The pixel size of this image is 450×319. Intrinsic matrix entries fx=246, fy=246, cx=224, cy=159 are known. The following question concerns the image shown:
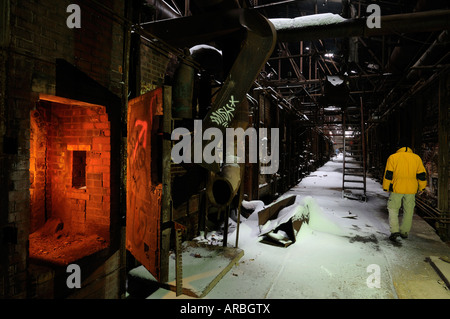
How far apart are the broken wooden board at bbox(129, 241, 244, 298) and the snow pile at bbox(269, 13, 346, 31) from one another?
462 cm

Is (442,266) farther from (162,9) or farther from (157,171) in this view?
(162,9)

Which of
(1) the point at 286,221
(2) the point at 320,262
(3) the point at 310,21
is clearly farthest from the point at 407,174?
(3) the point at 310,21

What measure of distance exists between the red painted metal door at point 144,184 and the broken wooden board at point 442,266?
14.5 feet

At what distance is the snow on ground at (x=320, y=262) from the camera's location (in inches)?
142

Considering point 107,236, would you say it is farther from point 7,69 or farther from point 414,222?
point 414,222

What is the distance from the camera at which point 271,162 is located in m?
11.5

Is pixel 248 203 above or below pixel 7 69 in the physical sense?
below

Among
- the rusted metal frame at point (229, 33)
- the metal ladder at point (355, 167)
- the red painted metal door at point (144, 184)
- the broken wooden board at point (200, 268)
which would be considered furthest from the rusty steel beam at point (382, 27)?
the metal ladder at point (355, 167)

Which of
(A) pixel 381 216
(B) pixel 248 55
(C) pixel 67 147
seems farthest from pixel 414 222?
(C) pixel 67 147

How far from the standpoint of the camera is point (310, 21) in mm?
4898

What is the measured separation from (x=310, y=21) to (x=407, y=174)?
13.3 ft

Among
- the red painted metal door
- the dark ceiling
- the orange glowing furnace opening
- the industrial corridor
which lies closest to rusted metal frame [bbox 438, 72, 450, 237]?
the industrial corridor

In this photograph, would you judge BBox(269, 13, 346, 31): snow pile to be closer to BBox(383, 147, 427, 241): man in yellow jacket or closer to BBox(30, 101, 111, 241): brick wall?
BBox(383, 147, 427, 241): man in yellow jacket

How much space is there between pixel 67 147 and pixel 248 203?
5071mm
